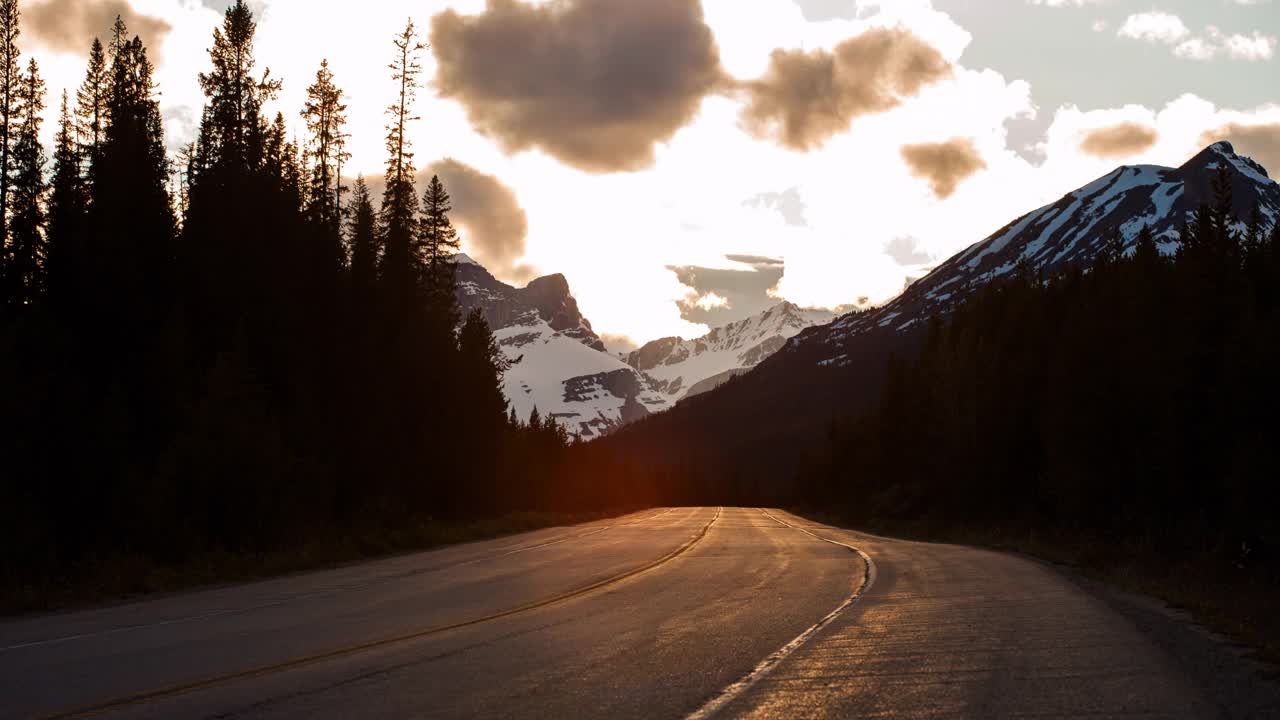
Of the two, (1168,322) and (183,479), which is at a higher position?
(1168,322)

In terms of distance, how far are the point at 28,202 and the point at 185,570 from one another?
3673 cm

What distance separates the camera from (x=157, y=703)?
7.66 meters

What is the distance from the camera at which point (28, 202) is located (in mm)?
48625

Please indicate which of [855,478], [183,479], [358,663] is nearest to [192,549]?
[183,479]

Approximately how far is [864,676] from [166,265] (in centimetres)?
4268

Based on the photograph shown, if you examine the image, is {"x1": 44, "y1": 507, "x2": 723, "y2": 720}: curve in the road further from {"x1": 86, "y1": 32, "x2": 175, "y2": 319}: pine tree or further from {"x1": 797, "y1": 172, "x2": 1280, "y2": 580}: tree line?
{"x1": 86, "y1": 32, "x2": 175, "y2": 319}: pine tree

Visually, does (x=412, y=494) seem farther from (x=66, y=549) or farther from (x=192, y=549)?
(x=192, y=549)

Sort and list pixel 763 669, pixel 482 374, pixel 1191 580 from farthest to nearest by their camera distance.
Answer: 1. pixel 482 374
2. pixel 1191 580
3. pixel 763 669

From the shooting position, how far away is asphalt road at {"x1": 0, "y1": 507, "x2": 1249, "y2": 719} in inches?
302

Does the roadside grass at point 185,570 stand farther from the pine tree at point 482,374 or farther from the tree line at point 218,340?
the pine tree at point 482,374

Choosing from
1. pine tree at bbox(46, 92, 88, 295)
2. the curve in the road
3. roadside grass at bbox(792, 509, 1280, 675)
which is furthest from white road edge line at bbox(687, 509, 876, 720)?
pine tree at bbox(46, 92, 88, 295)

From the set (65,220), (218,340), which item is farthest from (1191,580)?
(65,220)

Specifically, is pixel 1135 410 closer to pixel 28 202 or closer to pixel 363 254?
pixel 363 254

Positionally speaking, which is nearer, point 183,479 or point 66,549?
point 183,479
